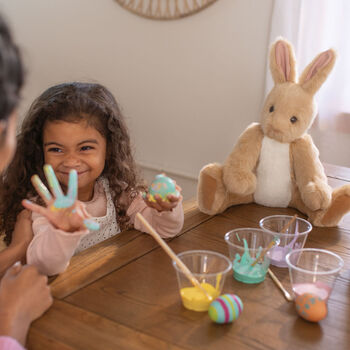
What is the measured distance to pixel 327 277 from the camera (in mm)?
824

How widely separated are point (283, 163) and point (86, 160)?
50 cm

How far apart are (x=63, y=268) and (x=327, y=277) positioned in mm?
472

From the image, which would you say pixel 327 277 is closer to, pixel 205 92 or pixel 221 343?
pixel 221 343

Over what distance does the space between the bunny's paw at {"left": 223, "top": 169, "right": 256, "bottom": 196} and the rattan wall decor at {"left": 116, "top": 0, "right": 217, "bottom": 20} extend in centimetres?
129

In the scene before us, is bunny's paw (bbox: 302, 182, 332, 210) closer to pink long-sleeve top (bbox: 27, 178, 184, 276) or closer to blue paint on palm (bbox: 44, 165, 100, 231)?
pink long-sleeve top (bbox: 27, 178, 184, 276)

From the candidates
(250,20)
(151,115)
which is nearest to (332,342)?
(250,20)

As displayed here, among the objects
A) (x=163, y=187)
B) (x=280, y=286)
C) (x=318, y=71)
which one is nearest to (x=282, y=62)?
(x=318, y=71)

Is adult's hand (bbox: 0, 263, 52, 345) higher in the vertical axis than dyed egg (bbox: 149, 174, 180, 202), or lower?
lower

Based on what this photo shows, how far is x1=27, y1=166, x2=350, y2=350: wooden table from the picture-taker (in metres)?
0.72

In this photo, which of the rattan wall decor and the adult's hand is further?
the rattan wall decor

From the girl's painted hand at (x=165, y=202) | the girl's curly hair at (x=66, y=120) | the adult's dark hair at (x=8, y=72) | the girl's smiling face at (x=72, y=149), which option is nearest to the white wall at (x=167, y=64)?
the girl's curly hair at (x=66, y=120)

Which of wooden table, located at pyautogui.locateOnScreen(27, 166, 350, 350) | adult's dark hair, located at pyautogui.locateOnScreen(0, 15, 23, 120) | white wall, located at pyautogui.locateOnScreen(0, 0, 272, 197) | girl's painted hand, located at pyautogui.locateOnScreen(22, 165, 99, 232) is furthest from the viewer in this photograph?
white wall, located at pyautogui.locateOnScreen(0, 0, 272, 197)

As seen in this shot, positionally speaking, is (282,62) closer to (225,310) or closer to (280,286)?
(280,286)

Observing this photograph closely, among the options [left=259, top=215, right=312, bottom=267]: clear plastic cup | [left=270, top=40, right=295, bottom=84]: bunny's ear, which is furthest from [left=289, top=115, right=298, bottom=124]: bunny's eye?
[left=259, top=215, right=312, bottom=267]: clear plastic cup
